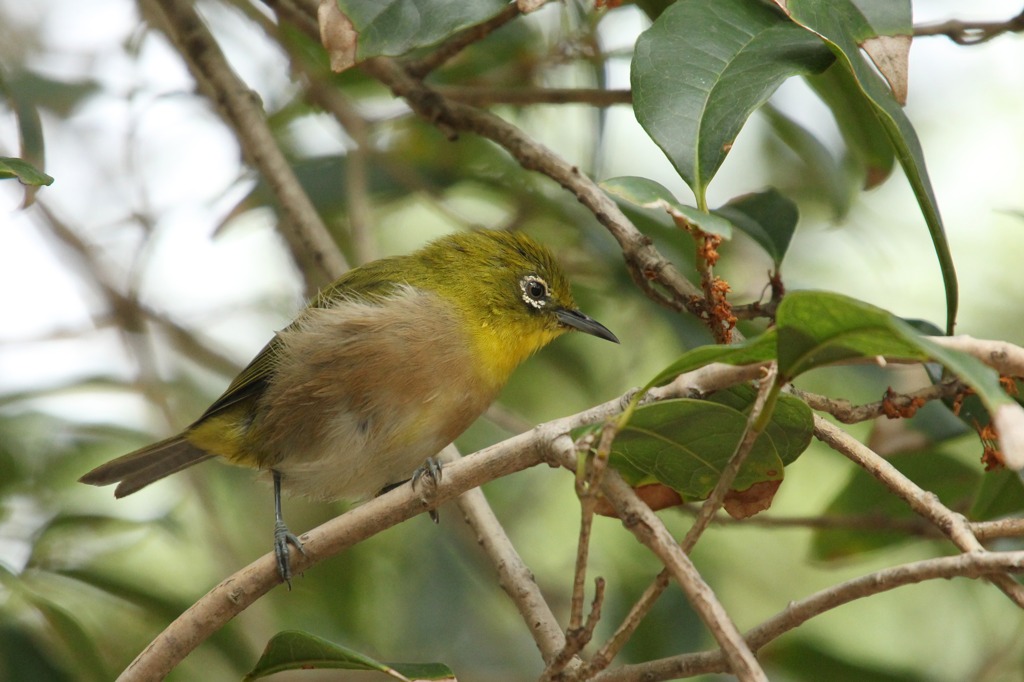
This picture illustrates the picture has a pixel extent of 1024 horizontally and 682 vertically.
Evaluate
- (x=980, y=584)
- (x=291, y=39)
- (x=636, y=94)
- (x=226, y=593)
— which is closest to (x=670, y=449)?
(x=636, y=94)

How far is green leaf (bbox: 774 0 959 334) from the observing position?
240 centimetres

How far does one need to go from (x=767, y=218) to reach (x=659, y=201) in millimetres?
1322

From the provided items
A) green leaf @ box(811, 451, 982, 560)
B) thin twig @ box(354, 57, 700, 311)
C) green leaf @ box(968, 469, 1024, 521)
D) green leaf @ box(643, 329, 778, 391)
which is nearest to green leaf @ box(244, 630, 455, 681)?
green leaf @ box(643, 329, 778, 391)

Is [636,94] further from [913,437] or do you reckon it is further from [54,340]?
[54,340]

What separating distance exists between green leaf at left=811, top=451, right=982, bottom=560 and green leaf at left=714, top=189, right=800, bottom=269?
1022mm

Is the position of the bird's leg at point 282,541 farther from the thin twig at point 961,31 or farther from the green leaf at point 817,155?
the thin twig at point 961,31

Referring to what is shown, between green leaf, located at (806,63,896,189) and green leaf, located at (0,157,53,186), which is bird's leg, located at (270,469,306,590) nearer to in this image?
green leaf, located at (0,157,53,186)

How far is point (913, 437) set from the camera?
3.57 m

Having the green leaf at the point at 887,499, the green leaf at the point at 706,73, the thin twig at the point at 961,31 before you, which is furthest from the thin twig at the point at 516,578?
the thin twig at the point at 961,31

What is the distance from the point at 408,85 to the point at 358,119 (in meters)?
1.15

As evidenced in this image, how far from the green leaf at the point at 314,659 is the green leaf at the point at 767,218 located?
1.57 meters

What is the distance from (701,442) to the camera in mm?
A: 2305

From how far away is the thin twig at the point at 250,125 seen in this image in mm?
3896

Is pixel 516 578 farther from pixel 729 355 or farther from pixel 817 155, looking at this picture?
pixel 817 155
